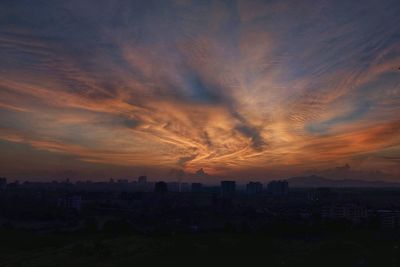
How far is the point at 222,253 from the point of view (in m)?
23.5

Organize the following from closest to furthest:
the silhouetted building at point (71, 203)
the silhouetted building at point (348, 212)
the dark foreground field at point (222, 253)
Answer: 1. the dark foreground field at point (222, 253)
2. the silhouetted building at point (348, 212)
3. the silhouetted building at point (71, 203)

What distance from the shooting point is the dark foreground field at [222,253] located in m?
21.4

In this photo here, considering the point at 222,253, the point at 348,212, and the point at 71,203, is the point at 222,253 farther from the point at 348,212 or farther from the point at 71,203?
the point at 71,203

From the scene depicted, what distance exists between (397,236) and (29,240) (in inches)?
1137

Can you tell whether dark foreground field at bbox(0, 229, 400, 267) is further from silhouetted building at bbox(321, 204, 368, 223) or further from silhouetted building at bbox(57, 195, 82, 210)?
silhouetted building at bbox(57, 195, 82, 210)

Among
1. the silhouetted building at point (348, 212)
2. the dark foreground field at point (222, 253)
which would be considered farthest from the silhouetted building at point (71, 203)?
the dark foreground field at point (222, 253)

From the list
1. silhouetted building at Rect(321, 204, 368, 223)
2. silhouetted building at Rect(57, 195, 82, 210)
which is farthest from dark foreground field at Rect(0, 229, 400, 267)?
silhouetted building at Rect(57, 195, 82, 210)

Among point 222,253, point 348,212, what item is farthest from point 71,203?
point 222,253

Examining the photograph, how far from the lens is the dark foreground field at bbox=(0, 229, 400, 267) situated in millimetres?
21375

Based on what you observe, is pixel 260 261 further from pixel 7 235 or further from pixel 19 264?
pixel 7 235

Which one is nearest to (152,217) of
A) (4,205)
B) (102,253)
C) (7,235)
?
(4,205)

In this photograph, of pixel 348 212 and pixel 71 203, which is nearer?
pixel 348 212

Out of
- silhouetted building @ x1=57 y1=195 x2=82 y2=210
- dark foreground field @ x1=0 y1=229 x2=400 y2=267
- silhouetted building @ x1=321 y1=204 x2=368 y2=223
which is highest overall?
silhouetted building @ x1=57 y1=195 x2=82 y2=210

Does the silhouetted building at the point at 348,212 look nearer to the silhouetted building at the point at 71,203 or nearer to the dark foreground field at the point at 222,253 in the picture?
the silhouetted building at the point at 71,203
